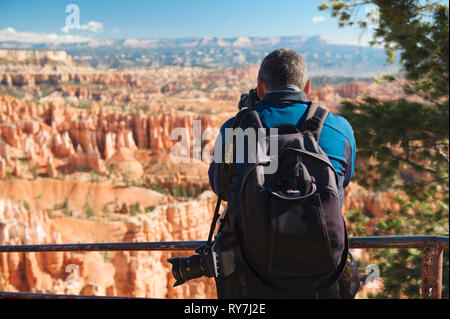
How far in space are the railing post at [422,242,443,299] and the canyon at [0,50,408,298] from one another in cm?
169

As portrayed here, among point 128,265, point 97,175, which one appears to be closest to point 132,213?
point 128,265

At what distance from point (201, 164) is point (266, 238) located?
122 feet

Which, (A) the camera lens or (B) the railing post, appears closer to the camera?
(A) the camera lens

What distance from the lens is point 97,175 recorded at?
38.2 metres

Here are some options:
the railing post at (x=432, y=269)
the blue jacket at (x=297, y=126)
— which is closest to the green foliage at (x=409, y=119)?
the railing post at (x=432, y=269)

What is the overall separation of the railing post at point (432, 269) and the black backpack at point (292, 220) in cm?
73

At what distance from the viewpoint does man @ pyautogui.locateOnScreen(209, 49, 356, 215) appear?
144cm

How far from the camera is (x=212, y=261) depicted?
152 cm

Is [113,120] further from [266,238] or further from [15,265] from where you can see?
[266,238]

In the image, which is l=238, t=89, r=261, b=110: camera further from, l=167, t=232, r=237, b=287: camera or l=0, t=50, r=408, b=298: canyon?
l=0, t=50, r=408, b=298: canyon

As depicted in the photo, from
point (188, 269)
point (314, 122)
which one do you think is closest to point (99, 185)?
point (188, 269)

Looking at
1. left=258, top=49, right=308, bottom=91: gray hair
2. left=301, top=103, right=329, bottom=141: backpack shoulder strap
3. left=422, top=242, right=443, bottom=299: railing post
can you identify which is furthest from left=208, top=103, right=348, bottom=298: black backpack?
A: left=422, top=242, right=443, bottom=299: railing post

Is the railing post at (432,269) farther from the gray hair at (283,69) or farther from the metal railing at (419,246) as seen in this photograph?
the gray hair at (283,69)

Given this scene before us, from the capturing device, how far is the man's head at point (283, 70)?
1.52 meters
